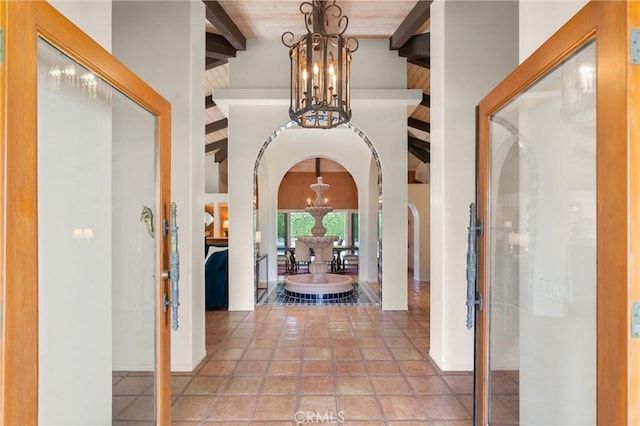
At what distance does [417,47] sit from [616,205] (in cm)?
465

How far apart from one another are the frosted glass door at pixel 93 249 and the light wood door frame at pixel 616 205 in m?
1.94

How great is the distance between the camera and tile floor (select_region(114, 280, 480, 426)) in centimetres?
240

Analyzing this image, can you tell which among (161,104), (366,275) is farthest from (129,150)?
(366,275)

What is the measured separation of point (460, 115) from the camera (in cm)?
331

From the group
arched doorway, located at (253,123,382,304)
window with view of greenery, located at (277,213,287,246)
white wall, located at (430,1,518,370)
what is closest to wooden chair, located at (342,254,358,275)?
arched doorway, located at (253,123,382,304)

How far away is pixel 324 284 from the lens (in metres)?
6.50

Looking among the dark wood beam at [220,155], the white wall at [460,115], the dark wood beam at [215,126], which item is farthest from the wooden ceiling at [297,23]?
the dark wood beam at [220,155]

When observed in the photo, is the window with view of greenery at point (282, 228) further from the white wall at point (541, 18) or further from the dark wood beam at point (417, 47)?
the white wall at point (541, 18)

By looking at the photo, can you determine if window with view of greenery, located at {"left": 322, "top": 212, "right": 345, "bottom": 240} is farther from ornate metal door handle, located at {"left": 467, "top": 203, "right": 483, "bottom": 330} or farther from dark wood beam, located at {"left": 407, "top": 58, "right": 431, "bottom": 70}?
ornate metal door handle, located at {"left": 467, "top": 203, "right": 483, "bottom": 330}

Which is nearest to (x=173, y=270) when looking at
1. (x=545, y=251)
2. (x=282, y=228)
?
(x=545, y=251)

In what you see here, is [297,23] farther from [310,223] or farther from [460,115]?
[310,223]

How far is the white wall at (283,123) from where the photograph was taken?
539 centimetres

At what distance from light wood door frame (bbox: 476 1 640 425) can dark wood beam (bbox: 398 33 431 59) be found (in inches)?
159

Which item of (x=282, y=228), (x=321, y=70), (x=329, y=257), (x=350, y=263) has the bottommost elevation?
(x=350, y=263)
